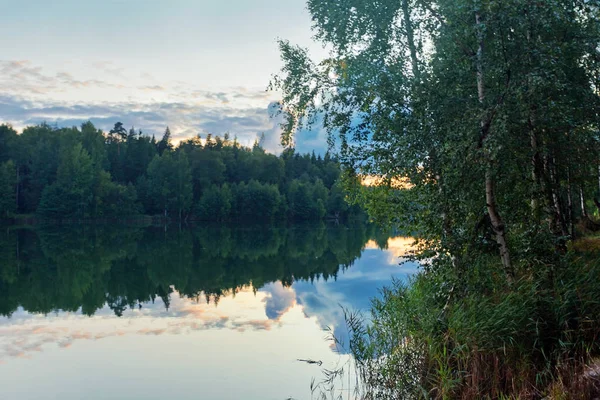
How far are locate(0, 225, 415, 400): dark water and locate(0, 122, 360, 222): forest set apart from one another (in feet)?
155

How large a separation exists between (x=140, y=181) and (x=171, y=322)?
79343 mm

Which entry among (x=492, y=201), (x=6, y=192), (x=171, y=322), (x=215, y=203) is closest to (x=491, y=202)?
(x=492, y=201)

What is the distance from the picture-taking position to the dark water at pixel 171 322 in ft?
37.9

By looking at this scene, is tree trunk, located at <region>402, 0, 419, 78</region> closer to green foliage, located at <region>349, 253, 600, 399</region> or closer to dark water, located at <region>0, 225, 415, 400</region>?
green foliage, located at <region>349, 253, 600, 399</region>

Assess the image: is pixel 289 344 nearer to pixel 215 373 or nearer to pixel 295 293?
pixel 215 373

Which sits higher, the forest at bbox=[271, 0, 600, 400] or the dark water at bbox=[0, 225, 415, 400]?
the forest at bbox=[271, 0, 600, 400]

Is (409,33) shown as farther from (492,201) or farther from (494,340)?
(494,340)

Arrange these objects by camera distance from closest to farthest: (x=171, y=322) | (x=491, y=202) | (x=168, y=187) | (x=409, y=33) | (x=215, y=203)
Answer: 1. (x=491, y=202)
2. (x=409, y=33)
3. (x=171, y=322)
4. (x=168, y=187)
5. (x=215, y=203)

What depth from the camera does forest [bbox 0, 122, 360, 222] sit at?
8206 centimetres

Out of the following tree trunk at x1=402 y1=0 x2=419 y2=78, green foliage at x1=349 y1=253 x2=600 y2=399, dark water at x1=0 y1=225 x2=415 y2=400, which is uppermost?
tree trunk at x1=402 y1=0 x2=419 y2=78

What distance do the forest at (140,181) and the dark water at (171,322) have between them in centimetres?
4729

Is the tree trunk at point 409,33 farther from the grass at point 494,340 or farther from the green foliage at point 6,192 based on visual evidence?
the green foliage at point 6,192

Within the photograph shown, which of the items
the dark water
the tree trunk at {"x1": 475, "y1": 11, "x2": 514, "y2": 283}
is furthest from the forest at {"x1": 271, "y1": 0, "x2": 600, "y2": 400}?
the dark water

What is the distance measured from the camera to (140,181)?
93.2m
